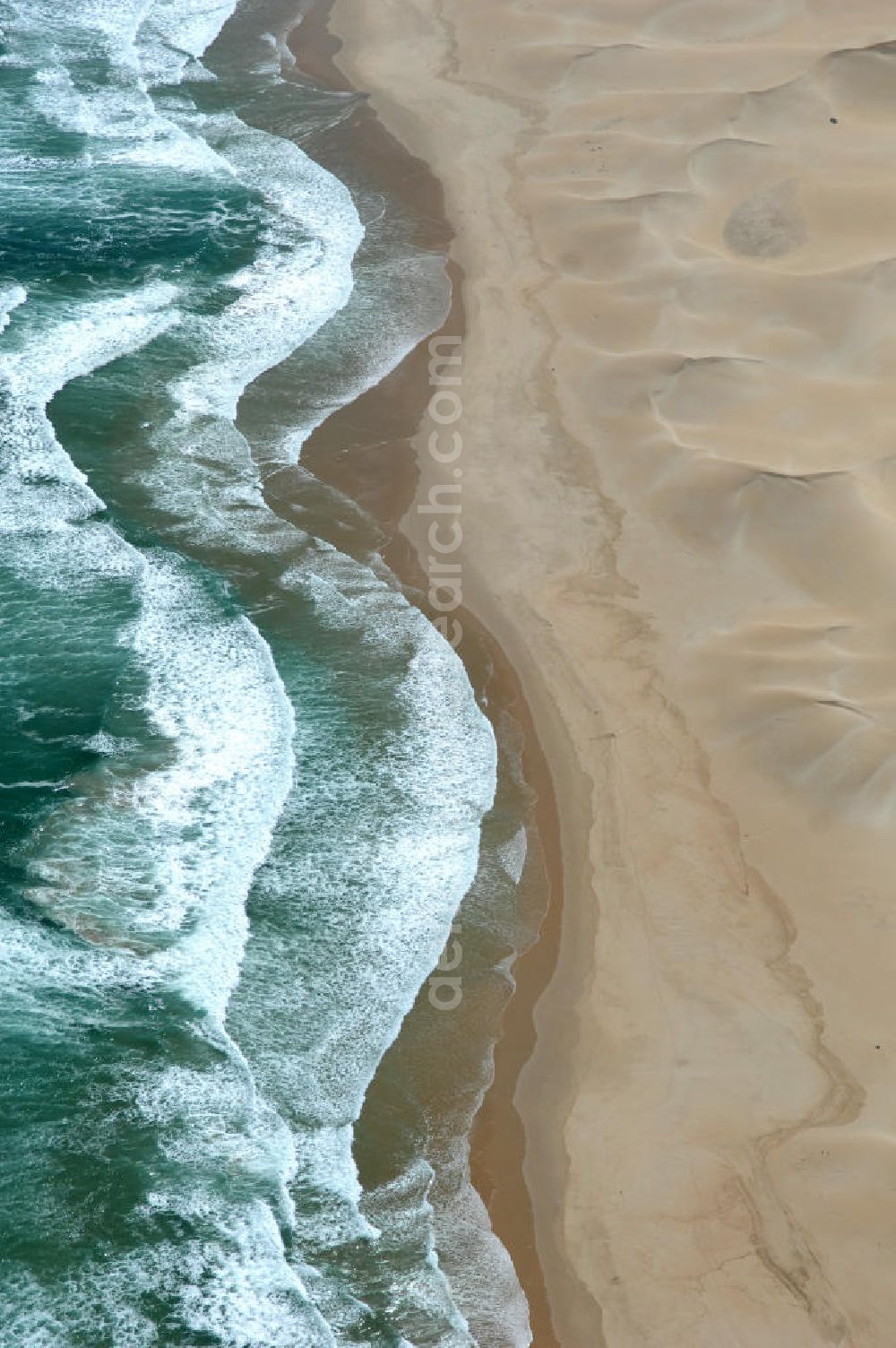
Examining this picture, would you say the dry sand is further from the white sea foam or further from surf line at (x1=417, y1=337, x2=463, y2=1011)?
the white sea foam

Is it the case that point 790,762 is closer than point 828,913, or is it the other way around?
point 828,913

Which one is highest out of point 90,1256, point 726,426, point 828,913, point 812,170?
point 812,170

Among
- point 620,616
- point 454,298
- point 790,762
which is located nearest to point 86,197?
point 454,298

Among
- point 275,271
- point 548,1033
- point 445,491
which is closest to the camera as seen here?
point 548,1033

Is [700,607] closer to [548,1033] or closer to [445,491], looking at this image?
[445,491]

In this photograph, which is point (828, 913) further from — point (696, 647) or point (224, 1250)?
point (224, 1250)

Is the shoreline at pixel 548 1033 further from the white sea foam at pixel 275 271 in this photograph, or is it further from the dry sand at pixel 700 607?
the white sea foam at pixel 275 271

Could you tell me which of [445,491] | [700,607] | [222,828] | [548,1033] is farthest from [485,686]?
[548,1033]
